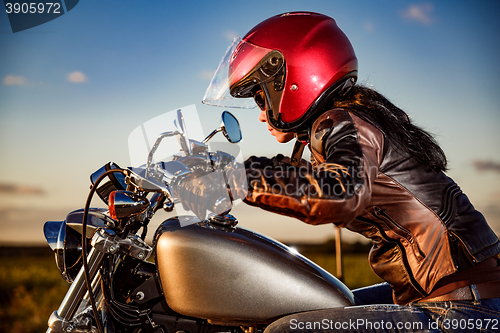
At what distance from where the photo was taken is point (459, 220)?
1197 millimetres

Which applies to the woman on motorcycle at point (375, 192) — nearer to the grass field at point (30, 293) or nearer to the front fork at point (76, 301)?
the front fork at point (76, 301)

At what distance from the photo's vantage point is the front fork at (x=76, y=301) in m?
1.24

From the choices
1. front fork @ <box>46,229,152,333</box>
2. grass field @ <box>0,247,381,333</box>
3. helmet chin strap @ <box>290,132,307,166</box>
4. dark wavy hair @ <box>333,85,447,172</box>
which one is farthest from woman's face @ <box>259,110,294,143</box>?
grass field @ <box>0,247,381,333</box>

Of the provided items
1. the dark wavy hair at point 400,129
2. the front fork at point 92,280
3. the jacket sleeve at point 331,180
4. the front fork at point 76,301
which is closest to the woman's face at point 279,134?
the dark wavy hair at point 400,129

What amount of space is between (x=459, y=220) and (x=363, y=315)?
A: 474 mm

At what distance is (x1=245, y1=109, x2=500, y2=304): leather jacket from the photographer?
982 mm

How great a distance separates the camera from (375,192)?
1163mm

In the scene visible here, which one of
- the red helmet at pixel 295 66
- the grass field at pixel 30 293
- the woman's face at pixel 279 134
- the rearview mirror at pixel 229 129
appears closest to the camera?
the rearview mirror at pixel 229 129

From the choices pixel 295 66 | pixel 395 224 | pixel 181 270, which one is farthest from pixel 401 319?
pixel 295 66

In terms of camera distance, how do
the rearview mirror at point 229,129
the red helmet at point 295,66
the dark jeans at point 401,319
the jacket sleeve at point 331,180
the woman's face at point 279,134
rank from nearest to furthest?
the jacket sleeve at point 331,180, the dark jeans at point 401,319, the rearview mirror at point 229,129, the red helmet at point 295,66, the woman's face at point 279,134

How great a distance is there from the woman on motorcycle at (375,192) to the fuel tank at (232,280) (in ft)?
0.20

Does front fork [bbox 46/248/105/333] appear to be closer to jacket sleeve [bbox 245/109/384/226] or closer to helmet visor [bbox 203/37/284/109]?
jacket sleeve [bbox 245/109/384/226]

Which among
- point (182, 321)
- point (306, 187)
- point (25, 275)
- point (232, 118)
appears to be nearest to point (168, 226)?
point (182, 321)

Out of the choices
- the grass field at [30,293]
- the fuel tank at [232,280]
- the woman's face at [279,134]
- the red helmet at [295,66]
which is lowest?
the grass field at [30,293]
